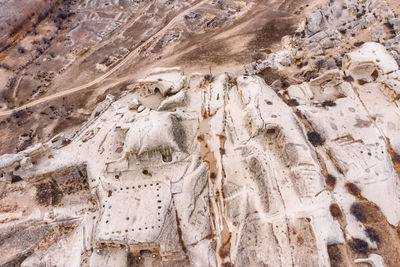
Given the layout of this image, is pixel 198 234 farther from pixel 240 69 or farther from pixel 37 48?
pixel 37 48

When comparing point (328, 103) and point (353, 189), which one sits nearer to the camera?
point (353, 189)

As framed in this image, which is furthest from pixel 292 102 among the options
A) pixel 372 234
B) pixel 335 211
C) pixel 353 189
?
pixel 372 234

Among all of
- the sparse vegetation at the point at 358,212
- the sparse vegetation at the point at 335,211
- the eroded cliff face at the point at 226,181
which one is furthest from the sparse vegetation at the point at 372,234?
the sparse vegetation at the point at 335,211

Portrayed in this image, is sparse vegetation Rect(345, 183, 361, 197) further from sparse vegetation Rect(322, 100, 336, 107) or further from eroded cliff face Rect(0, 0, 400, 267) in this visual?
sparse vegetation Rect(322, 100, 336, 107)

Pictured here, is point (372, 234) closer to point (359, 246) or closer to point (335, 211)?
point (359, 246)

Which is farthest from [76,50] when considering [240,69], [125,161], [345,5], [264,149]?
[345,5]

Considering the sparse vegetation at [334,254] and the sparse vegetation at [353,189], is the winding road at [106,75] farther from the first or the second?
the sparse vegetation at [334,254]

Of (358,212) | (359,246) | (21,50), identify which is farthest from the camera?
(21,50)

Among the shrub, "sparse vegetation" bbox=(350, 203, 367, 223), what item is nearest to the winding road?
the shrub

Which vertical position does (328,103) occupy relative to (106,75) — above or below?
above
